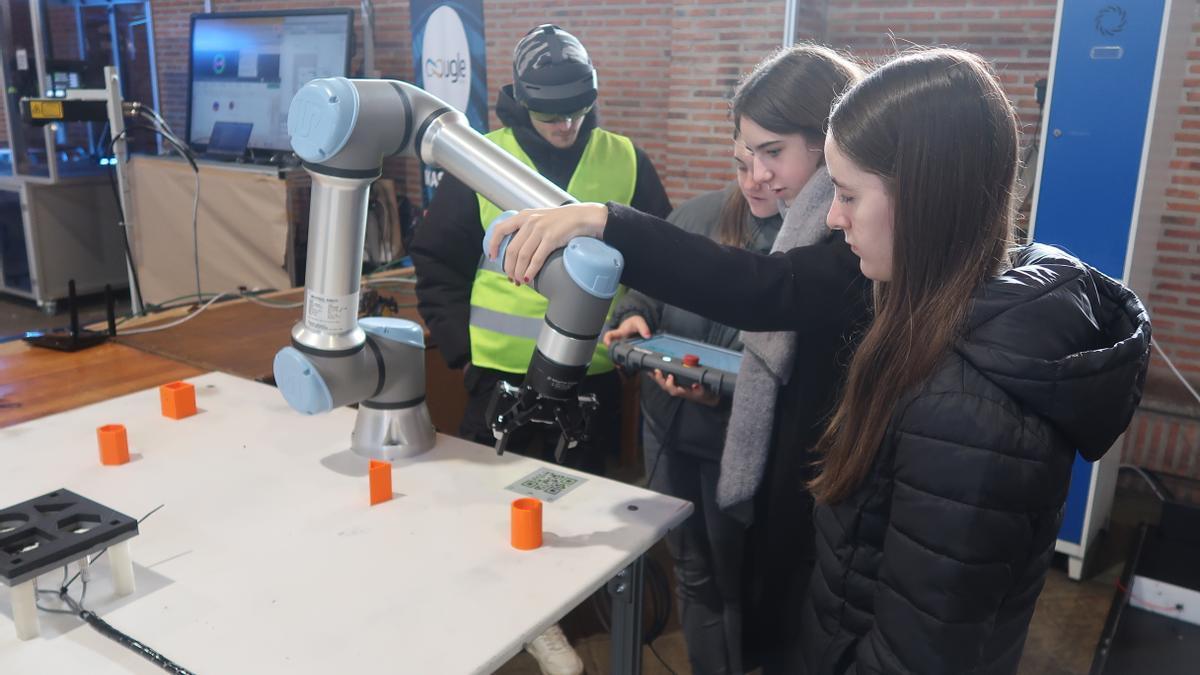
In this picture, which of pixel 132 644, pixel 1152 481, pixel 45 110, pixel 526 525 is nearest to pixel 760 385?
pixel 526 525

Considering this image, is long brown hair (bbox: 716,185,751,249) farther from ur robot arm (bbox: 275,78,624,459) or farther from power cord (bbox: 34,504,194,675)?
power cord (bbox: 34,504,194,675)

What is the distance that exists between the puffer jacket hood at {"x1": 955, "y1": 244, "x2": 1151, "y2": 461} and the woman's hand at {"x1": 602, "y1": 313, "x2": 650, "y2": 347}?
0.91 metres

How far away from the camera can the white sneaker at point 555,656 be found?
7.00 feet

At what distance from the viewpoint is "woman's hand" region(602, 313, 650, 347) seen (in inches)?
71.4

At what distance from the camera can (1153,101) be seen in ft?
8.09

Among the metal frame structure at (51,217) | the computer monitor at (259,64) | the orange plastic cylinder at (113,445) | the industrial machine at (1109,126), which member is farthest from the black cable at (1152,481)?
the metal frame structure at (51,217)

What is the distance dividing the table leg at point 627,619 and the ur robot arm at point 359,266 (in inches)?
10.4

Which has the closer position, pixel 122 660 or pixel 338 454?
pixel 122 660

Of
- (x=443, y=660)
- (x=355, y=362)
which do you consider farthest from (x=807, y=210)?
(x=443, y=660)

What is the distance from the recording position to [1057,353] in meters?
0.90

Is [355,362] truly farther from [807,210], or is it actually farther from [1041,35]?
[1041,35]

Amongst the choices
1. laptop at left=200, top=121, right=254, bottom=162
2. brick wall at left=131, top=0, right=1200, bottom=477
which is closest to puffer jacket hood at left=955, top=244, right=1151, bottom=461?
brick wall at left=131, top=0, right=1200, bottom=477

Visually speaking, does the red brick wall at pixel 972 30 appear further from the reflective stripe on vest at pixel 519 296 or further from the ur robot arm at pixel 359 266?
the ur robot arm at pixel 359 266

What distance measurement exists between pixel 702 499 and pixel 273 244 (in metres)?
3.71
